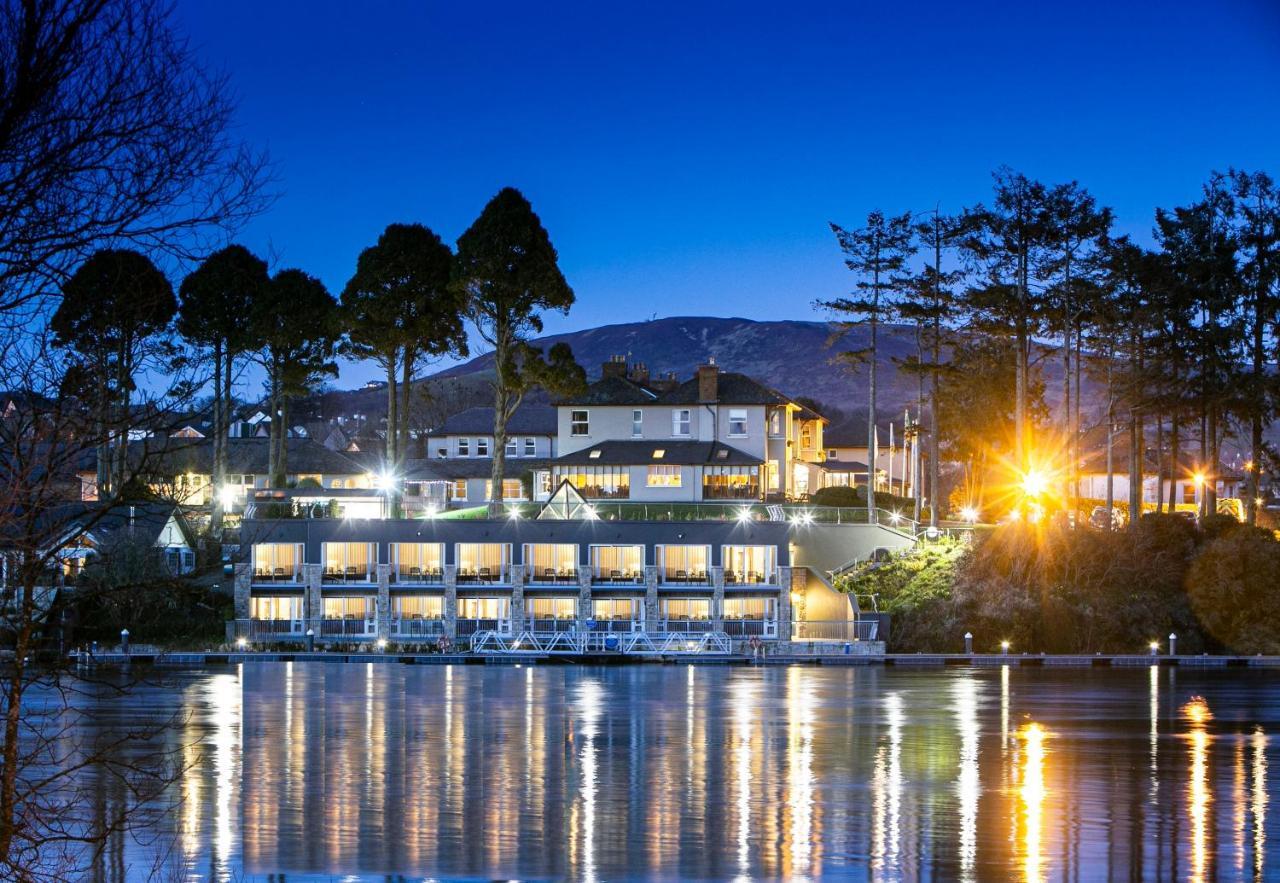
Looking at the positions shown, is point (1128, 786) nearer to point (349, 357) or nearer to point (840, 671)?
point (840, 671)

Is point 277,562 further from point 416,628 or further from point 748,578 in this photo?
point 748,578

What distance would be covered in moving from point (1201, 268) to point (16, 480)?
63878mm

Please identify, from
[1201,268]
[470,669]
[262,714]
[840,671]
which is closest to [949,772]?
[262,714]

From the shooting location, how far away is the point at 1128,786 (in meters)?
31.4

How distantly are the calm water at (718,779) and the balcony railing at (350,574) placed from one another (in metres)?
12.8

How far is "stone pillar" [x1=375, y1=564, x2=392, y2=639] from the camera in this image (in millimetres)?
65938

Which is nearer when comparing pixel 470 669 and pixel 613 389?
pixel 470 669

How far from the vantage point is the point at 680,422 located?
88250 mm

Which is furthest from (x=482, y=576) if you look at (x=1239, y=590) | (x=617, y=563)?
(x=1239, y=590)

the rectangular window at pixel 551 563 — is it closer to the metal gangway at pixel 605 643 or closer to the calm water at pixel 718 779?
the metal gangway at pixel 605 643

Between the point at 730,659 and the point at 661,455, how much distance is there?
→ 22.7 m

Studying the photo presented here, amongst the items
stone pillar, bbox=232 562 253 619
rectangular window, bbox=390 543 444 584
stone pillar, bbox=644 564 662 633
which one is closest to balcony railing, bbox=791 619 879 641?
stone pillar, bbox=644 564 662 633

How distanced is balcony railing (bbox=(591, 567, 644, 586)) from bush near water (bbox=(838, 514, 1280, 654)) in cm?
1107

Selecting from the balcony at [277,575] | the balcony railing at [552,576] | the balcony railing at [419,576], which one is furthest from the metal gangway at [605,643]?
the balcony at [277,575]
